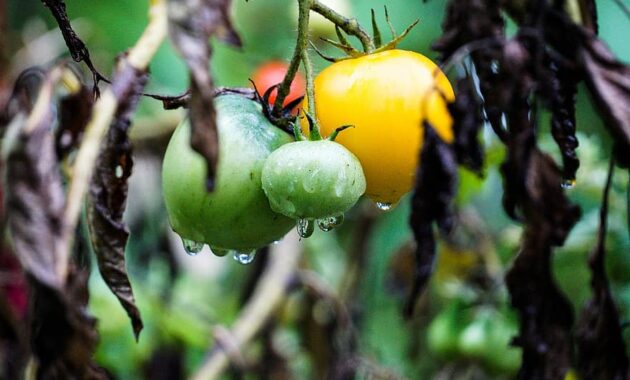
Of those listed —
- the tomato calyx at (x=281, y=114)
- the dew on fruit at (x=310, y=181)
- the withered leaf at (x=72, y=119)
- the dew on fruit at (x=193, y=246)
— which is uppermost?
the dew on fruit at (x=310, y=181)

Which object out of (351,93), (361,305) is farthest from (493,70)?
(361,305)

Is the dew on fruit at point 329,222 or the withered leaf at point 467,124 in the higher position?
the withered leaf at point 467,124

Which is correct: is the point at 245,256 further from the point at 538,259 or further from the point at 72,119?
the point at 538,259

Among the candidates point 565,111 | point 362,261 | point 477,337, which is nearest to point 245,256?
point 565,111

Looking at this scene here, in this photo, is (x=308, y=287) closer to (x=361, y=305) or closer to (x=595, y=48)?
(x=361, y=305)

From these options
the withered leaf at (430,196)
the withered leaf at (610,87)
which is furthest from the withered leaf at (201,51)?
the withered leaf at (610,87)

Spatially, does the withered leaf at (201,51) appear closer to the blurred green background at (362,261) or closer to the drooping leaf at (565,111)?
the drooping leaf at (565,111)
